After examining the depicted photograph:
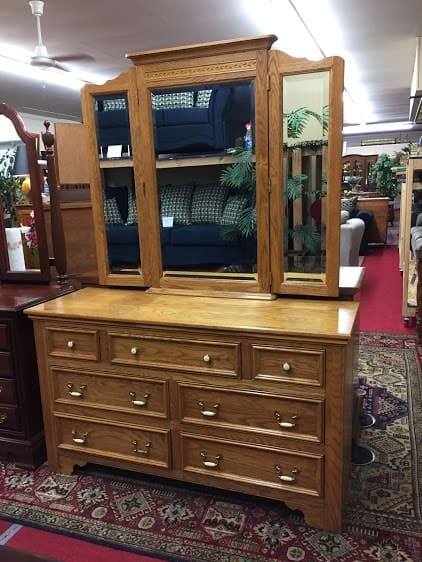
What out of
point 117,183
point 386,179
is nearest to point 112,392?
point 117,183

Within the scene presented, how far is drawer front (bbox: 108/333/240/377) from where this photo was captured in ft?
5.99

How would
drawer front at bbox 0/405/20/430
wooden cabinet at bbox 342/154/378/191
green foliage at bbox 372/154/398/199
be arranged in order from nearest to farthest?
drawer front at bbox 0/405/20/430 → green foliage at bbox 372/154/398/199 → wooden cabinet at bbox 342/154/378/191

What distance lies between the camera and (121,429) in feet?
6.81

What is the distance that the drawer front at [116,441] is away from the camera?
202 cm

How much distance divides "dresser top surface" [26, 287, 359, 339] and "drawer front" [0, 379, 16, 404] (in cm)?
41

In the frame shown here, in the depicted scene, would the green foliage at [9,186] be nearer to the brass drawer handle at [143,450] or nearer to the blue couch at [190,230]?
the blue couch at [190,230]

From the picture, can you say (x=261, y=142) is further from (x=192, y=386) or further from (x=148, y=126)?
(x=192, y=386)

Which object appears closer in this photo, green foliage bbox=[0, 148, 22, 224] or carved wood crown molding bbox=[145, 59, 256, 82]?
carved wood crown molding bbox=[145, 59, 256, 82]

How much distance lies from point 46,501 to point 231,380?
99 centimetres

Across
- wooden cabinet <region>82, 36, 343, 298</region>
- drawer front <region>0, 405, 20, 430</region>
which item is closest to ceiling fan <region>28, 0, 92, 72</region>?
wooden cabinet <region>82, 36, 343, 298</region>

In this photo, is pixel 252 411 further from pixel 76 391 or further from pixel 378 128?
pixel 378 128

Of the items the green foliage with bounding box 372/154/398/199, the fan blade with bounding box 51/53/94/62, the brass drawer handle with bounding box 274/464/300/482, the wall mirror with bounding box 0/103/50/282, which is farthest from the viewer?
the green foliage with bounding box 372/154/398/199

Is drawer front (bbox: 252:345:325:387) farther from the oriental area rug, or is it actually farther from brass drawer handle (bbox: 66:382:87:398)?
brass drawer handle (bbox: 66:382:87:398)

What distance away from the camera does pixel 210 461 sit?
6.38 feet
